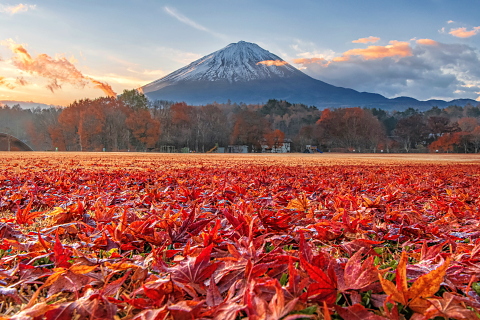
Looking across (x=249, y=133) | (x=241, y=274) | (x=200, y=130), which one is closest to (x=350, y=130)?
(x=249, y=133)

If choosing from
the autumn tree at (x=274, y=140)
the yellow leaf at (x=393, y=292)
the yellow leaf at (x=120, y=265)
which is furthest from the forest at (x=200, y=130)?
the yellow leaf at (x=393, y=292)

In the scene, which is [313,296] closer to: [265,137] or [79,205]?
[79,205]

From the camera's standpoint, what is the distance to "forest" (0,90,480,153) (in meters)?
78.0

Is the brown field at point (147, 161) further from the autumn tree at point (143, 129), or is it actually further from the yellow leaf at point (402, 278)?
the autumn tree at point (143, 129)

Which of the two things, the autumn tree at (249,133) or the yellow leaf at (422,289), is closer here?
the yellow leaf at (422,289)

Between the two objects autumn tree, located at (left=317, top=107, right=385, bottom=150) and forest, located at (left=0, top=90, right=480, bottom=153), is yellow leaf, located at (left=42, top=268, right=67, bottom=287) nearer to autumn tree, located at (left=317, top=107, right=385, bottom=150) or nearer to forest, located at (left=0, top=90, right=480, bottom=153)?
forest, located at (left=0, top=90, right=480, bottom=153)

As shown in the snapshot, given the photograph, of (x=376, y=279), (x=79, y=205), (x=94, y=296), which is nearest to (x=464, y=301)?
(x=376, y=279)

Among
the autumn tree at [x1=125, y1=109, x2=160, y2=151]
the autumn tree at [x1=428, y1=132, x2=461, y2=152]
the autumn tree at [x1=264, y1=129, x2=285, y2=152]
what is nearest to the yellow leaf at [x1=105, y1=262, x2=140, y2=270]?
the autumn tree at [x1=125, y1=109, x2=160, y2=151]

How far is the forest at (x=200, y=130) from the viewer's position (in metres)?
78.0

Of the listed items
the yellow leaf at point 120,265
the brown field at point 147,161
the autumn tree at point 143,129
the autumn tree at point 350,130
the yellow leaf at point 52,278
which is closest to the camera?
the yellow leaf at point 52,278

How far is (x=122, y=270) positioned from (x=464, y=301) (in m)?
1.36

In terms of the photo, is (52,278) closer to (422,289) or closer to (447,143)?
(422,289)

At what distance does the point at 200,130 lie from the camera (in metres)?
89.9

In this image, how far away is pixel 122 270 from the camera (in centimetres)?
151
